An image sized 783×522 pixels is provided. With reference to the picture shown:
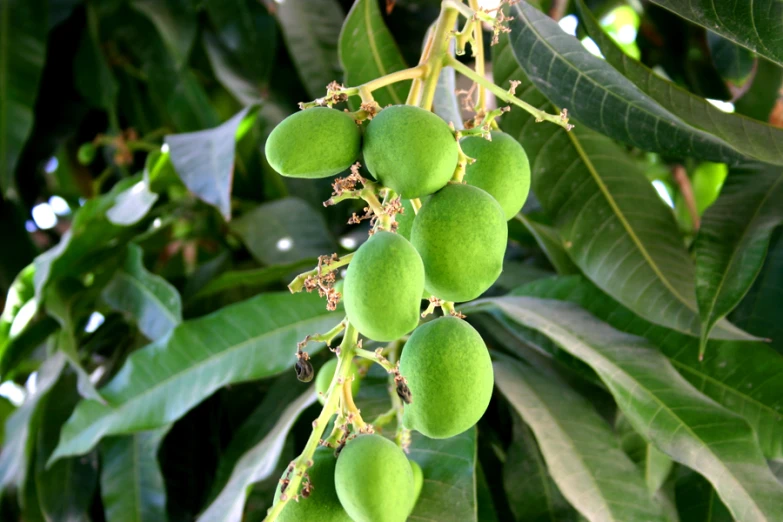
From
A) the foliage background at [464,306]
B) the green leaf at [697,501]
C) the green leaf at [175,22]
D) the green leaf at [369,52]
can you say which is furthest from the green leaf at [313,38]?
the green leaf at [697,501]

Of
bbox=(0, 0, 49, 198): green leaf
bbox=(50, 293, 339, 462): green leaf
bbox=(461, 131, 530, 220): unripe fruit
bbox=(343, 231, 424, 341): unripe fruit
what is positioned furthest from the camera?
bbox=(0, 0, 49, 198): green leaf

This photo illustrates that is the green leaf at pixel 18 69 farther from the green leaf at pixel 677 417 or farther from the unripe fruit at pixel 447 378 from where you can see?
the unripe fruit at pixel 447 378

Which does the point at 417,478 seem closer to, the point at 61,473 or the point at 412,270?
the point at 412,270

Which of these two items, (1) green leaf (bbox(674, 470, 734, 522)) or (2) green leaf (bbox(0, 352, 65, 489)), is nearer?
(1) green leaf (bbox(674, 470, 734, 522))

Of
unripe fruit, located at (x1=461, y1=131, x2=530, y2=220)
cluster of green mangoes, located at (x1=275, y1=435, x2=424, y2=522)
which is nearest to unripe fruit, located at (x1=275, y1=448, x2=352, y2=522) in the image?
cluster of green mangoes, located at (x1=275, y1=435, x2=424, y2=522)

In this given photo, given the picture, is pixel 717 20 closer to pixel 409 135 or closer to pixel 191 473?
pixel 409 135

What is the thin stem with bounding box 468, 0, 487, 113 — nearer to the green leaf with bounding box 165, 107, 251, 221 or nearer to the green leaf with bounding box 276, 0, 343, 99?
the green leaf with bounding box 165, 107, 251, 221

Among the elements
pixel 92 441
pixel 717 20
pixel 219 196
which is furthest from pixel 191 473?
pixel 717 20

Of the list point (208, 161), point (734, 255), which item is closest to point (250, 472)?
point (208, 161)
